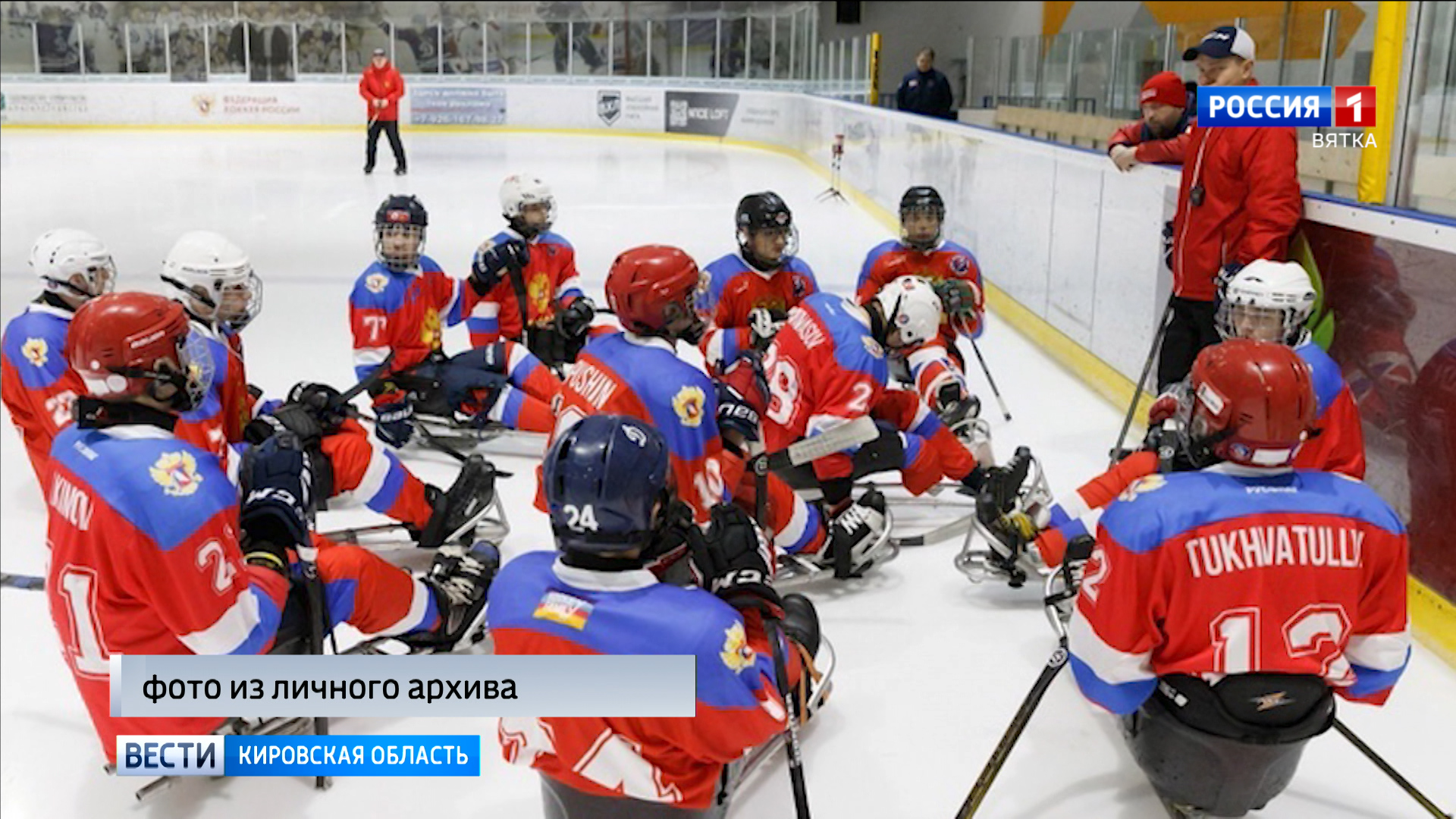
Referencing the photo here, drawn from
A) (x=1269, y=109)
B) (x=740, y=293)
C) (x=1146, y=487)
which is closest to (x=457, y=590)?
(x=1146, y=487)

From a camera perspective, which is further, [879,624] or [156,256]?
[156,256]

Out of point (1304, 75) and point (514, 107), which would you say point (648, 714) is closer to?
point (1304, 75)

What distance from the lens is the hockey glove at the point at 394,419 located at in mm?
4863

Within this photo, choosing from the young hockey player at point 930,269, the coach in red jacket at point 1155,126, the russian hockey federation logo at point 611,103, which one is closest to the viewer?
the young hockey player at point 930,269

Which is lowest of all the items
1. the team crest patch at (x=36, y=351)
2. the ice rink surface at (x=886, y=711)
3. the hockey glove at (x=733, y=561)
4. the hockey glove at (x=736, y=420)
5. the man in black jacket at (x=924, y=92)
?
the ice rink surface at (x=886, y=711)

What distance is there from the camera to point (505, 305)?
17.8 feet

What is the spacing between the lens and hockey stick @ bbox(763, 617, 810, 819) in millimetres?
2004

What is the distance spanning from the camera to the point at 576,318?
5270 millimetres

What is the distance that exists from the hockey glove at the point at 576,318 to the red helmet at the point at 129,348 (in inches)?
119

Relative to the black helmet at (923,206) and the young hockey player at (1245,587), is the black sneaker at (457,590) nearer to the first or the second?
the young hockey player at (1245,587)

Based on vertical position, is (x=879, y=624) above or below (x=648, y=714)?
below

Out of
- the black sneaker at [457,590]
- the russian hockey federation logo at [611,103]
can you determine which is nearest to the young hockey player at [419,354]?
the black sneaker at [457,590]

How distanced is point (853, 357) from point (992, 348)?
361cm

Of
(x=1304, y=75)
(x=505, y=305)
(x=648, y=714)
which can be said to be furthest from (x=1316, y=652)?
(x=1304, y=75)
